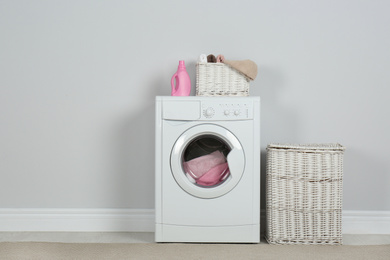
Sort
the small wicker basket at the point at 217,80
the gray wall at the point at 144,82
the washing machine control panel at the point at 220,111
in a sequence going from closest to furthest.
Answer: the washing machine control panel at the point at 220,111 → the small wicker basket at the point at 217,80 → the gray wall at the point at 144,82

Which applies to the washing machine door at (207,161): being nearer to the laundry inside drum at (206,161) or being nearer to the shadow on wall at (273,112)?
the laundry inside drum at (206,161)

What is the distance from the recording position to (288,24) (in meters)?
2.96

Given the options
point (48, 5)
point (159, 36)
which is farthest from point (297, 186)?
point (48, 5)

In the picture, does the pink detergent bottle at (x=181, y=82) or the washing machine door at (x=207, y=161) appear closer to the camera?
the washing machine door at (x=207, y=161)

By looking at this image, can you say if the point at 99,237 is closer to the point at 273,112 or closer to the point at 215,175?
the point at 215,175

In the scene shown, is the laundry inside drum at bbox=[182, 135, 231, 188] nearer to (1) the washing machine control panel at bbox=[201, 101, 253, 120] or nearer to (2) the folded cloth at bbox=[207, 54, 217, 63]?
(1) the washing machine control panel at bbox=[201, 101, 253, 120]

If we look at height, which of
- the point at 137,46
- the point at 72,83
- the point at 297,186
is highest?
the point at 137,46

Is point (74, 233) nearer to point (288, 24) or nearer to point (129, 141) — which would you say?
point (129, 141)

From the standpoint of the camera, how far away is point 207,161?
8.95 feet

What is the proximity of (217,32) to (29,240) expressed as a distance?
1643mm

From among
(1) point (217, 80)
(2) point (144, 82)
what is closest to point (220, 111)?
(1) point (217, 80)

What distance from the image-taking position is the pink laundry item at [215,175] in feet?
8.93

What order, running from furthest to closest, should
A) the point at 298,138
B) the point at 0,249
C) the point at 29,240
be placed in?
1. the point at 298,138
2. the point at 29,240
3. the point at 0,249

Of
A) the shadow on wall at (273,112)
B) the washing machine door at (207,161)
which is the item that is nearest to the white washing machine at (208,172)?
the washing machine door at (207,161)
